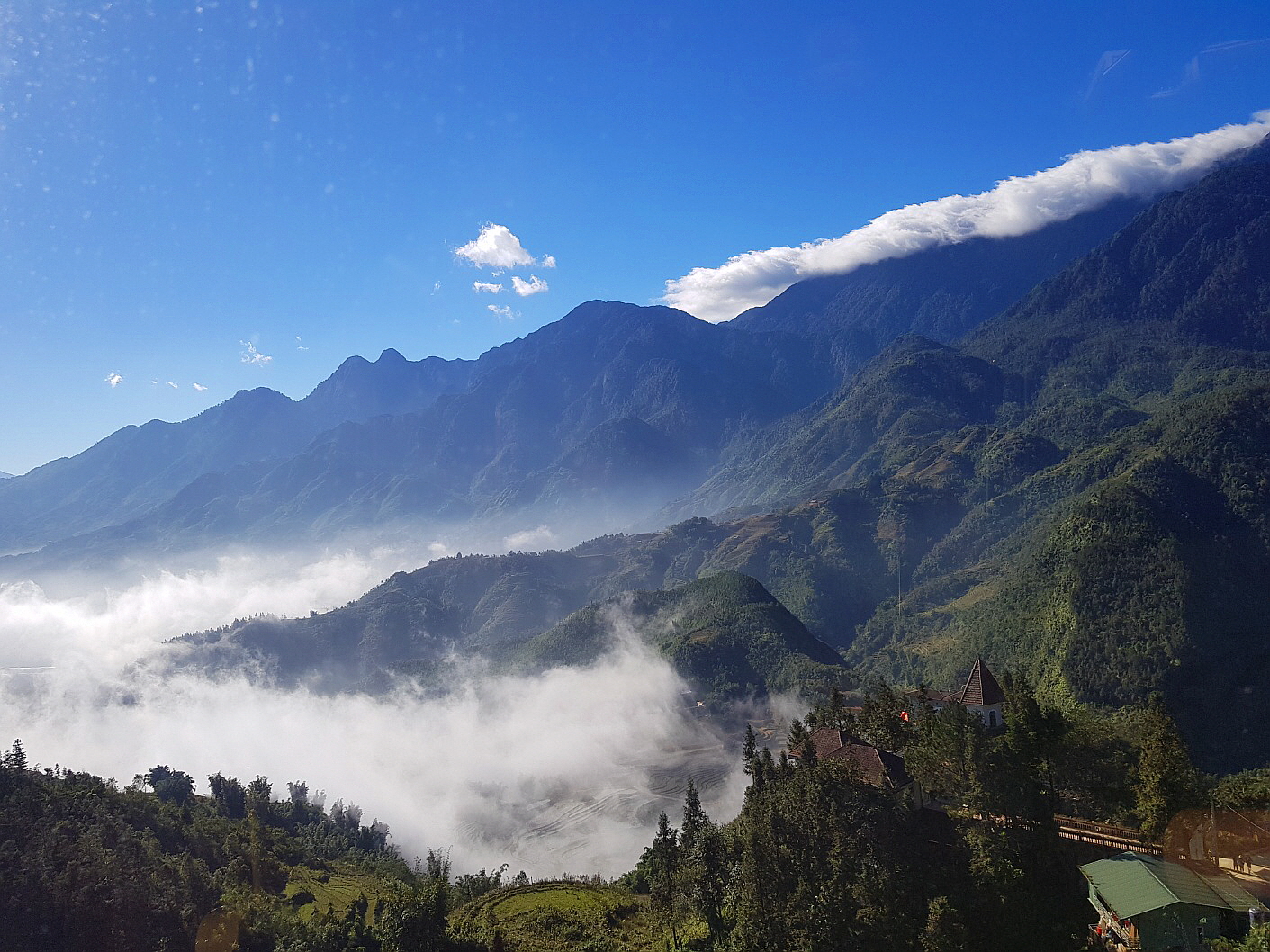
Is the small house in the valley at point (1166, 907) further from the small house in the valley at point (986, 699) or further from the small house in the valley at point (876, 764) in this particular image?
the small house in the valley at point (986, 699)

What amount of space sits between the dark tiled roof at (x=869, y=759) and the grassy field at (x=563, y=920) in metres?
19.4

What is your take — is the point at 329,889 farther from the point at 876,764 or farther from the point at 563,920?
the point at 876,764

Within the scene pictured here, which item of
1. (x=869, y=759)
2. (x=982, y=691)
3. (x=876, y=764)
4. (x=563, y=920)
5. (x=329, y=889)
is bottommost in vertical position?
(x=329, y=889)

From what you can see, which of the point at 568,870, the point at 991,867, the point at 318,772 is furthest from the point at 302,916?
the point at 318,772

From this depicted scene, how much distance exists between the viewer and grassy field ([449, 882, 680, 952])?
62.2 meters

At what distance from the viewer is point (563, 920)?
227ft

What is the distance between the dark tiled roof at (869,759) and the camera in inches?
1934

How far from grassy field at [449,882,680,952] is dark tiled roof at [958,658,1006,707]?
28.9 metres

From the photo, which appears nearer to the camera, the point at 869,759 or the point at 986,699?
the point at 869,759

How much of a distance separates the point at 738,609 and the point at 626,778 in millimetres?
63981

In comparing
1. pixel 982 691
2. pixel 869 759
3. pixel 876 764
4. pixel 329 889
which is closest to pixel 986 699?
pixel 982 691

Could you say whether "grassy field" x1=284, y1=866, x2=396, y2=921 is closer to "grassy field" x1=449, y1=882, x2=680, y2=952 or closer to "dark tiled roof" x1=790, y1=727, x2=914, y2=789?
"grassy field" x1=449, y1=882, x2=680, y2=952

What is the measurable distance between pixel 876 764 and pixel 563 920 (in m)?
35.2

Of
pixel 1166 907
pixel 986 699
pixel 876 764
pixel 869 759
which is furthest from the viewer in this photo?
pixel 986 699
